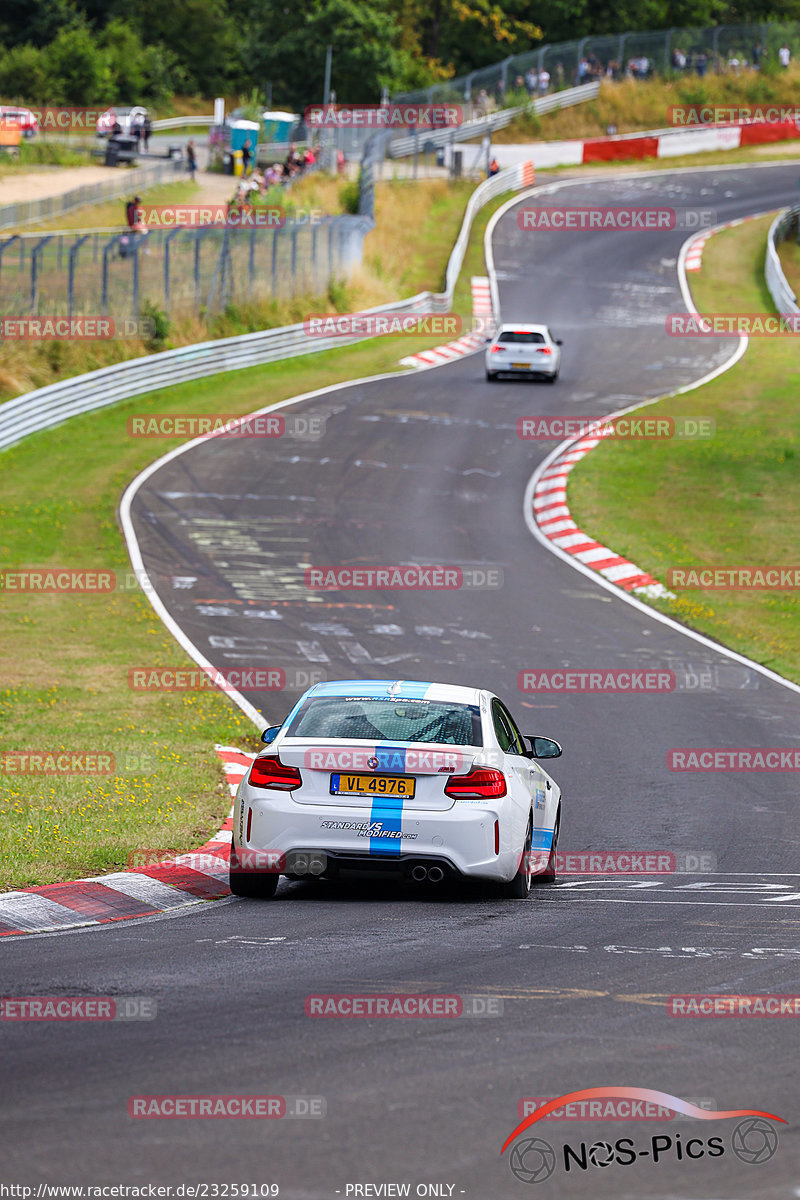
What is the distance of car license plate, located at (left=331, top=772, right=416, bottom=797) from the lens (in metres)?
9.01

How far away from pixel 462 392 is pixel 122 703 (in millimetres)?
23509

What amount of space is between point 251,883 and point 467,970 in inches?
97.0

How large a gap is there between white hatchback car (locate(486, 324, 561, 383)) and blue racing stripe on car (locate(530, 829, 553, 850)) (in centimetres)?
3005

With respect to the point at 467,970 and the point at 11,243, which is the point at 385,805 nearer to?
the point at 467,970

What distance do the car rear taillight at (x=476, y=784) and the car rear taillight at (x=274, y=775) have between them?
3.08 feet

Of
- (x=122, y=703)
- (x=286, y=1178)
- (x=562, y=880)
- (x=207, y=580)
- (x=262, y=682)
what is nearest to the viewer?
(x=286, y=1178)

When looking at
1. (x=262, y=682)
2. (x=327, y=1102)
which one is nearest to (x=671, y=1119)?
(x=327, y=1102)

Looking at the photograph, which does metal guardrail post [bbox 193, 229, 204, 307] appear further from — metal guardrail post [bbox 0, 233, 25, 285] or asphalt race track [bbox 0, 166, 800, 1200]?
asphalt race track [bbox 0, 166, 800, 1200]

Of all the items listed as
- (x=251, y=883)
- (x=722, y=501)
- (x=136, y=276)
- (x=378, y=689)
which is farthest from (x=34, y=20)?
(x=251, y=883)

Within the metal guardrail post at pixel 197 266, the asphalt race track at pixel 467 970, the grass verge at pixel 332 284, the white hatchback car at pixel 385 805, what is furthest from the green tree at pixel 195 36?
the white hatchback car at pixel 385 805

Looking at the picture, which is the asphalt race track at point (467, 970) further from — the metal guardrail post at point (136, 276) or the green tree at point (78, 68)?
the green tree at point (78, 68)

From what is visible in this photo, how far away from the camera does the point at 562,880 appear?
10578mm

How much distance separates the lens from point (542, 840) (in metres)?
10.2

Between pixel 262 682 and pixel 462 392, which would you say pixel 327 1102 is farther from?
pixel 462 392
